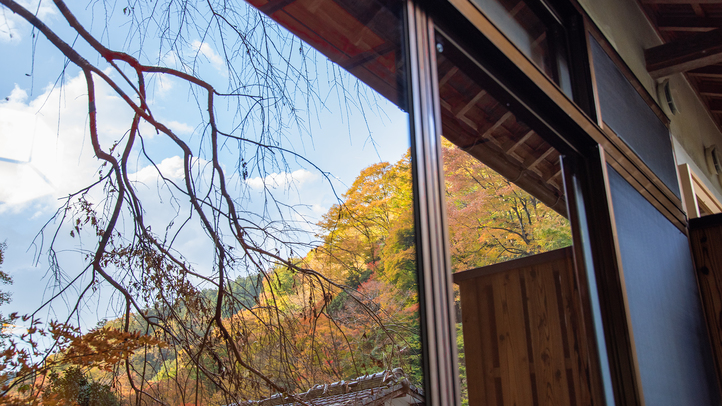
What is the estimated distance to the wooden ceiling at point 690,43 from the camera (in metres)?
2.70

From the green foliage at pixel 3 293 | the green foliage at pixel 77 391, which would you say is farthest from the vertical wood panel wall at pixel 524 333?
the green foliage at pixel 3 293

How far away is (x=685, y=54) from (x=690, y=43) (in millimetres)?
71

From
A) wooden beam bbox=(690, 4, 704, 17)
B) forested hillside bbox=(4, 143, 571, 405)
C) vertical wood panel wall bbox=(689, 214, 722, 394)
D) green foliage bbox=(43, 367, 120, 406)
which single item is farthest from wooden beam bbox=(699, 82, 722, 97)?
green foliage bbox=(43, 367, 120, 406)

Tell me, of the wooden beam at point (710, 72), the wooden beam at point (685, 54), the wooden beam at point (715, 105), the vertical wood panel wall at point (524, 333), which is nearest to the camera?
the vertical wood panel wall at point (524, 333)

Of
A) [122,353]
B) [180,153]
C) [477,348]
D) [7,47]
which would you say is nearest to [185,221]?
[180,153]

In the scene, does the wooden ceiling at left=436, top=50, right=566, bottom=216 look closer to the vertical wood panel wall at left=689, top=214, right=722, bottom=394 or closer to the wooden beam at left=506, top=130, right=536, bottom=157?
the wooden beam at left=506, top=130, right=536, bottom=157

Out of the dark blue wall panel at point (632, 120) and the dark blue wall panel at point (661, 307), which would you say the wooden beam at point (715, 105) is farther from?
the dark blue wall panel at point (661, 307)

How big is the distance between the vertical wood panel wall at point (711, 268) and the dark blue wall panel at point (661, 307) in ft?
0.16

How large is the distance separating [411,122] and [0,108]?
0.70 meters

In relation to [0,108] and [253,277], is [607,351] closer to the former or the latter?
[253,277]

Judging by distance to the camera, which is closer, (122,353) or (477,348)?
(122,353)

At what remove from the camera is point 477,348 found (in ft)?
3.60

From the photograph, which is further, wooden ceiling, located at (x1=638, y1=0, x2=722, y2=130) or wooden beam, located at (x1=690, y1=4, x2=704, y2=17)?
wooden beam, located at (x1=690, y1=4, x2=704, y2=17)

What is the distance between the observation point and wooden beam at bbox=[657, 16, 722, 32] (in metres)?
3.16
